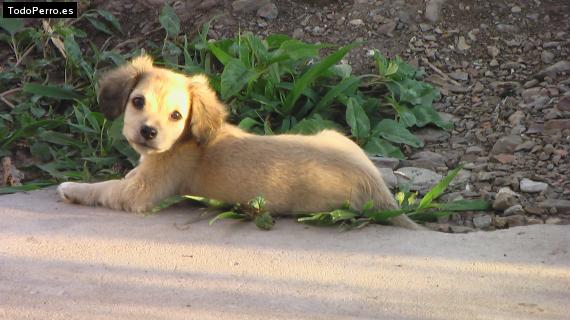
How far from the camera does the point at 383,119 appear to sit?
6.13m

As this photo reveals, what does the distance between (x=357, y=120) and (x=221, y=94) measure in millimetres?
1003

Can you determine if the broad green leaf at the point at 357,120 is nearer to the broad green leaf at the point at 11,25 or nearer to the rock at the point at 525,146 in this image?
the rock at the point at 525,146

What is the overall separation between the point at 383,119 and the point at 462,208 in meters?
1.38

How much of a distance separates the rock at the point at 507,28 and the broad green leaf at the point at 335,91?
1494 mm

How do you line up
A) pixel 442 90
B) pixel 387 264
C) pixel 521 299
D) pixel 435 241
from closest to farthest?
1. pixel 521 299
2. pixel 387 264
3. pixel 435 241
4. pixel 442 90

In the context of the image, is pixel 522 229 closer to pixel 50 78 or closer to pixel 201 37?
pixel 201 37

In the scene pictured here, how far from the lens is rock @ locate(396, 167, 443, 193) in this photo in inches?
211

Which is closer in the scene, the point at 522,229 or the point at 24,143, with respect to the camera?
the point at 522,229

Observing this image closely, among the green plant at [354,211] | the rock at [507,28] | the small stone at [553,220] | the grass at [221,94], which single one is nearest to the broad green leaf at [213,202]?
the green plant at [354,211]

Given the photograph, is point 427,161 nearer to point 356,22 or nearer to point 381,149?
point 381,149

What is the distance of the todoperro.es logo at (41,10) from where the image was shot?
7.18m

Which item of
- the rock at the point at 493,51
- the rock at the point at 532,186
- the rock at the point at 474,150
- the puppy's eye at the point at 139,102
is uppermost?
the rock at the point at 493,51

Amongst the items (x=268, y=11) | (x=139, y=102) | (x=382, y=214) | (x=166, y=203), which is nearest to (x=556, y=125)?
(x=382, y=214)

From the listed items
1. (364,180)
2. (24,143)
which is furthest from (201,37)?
(364,180)
